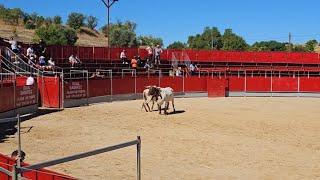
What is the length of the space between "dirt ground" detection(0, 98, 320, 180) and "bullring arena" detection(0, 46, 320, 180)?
26 millimetres

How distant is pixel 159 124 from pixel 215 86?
58.3ft

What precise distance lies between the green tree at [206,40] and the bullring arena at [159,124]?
250 feet

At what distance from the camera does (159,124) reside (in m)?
19.2

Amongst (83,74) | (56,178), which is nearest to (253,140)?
(56,178)

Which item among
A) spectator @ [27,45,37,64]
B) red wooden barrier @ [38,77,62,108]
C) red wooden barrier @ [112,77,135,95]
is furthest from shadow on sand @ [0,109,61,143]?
red wooden barrier @ [112,77,135,95]

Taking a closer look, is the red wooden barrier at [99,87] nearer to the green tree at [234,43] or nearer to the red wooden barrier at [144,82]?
the red wooden barrier at [144,82]

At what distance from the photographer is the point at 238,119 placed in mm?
21469

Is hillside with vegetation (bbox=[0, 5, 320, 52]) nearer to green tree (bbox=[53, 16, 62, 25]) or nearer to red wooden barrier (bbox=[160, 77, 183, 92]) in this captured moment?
green tree (bbox=[53, 16, 62, 25])

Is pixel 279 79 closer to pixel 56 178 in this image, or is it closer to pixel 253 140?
pixel 253 140

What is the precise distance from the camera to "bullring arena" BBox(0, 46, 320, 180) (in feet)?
37.9

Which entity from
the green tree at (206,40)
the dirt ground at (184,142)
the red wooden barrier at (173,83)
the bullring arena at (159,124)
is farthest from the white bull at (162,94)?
the green tree at (206,40)

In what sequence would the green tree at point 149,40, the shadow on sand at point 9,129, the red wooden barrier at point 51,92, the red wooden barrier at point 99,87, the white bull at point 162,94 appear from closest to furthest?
the shadow on sand at point 9,129, the white bull at point 162,94, the red wooden barrier at point 51,92, the red wooden barrier at point 99,87, the green tree at point 149,40

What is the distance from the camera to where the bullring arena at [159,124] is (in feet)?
37.9

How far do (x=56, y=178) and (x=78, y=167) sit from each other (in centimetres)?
551
